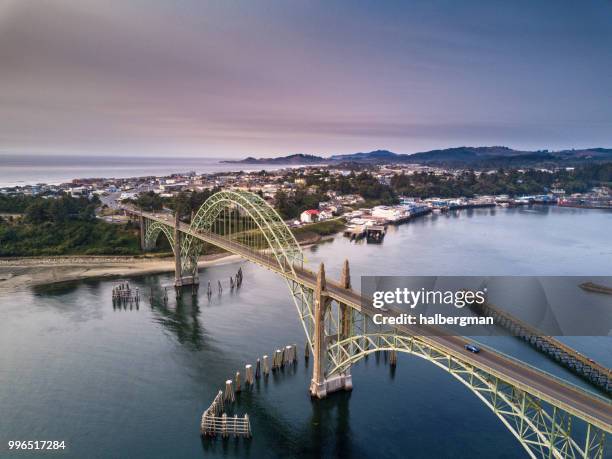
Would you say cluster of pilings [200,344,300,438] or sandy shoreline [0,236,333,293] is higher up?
sandy shoreline [0,236,333,293]

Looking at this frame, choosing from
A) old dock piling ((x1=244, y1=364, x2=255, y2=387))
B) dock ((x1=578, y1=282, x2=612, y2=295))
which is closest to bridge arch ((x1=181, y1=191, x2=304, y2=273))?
old dock piling ((x1=244, y1=364, x2=255, y2=387))

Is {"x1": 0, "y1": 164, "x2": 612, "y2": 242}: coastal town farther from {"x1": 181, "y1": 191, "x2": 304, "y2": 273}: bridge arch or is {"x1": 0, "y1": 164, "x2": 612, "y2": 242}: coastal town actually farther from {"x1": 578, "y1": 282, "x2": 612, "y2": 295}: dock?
{"x1": 578, "y1": 282, "x2": 612, "y2": 295}: dock

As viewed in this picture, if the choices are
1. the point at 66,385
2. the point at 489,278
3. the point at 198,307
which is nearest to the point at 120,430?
the point at 66,385

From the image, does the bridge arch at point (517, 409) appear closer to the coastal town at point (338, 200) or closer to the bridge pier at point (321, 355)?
the bridge pier at point (321, 355)

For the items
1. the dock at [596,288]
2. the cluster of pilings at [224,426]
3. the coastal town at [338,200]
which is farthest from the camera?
the coastal town at [338,200]

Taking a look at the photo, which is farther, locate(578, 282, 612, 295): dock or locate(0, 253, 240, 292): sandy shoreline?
locate(0, 253, 240, 292): sandy shoreline

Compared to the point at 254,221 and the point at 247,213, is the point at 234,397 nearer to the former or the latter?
the point at 254,221

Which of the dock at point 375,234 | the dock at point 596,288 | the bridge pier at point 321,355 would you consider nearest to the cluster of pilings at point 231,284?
the bridge pier at point 321,355

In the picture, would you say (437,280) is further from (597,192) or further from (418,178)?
(597,192)
